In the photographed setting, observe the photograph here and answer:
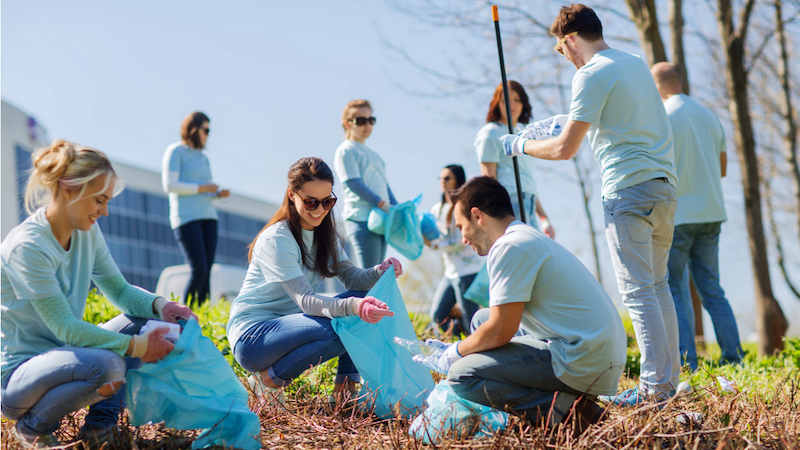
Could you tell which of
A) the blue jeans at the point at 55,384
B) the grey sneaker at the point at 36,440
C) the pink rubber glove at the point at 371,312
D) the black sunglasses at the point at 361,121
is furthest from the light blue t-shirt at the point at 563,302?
the black sunglasses at the point at 361,121

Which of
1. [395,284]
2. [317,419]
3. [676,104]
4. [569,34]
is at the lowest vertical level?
[317,419]

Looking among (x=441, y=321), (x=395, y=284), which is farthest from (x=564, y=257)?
(x=441, y=321)

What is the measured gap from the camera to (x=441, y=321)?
213 inches

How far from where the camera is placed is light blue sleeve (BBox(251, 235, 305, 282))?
2.98m

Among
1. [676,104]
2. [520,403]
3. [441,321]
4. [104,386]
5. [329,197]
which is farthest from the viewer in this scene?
[441,321]

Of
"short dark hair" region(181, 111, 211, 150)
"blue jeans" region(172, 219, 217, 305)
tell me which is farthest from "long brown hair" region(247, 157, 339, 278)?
"short dark hair" region(181, 111, 211, 150)

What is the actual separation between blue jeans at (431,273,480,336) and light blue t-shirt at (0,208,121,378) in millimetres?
3160

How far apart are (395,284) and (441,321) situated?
222 cm

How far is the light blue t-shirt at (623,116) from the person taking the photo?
2986 mm

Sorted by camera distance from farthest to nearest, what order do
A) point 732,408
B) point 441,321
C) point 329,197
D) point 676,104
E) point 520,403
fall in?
1. point 441,321
2. point 676,104
3. point 329,197
4. point 732,408
5. point 520,403

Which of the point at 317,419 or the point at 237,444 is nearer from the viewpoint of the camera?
the point at 237,444

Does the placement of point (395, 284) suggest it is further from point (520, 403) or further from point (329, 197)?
point (520, 403)

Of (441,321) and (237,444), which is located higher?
(237,444)

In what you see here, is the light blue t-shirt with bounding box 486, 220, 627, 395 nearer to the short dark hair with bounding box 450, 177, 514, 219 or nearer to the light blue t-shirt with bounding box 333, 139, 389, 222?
the short dark hair with bounding box 450, 177, 514, 219
